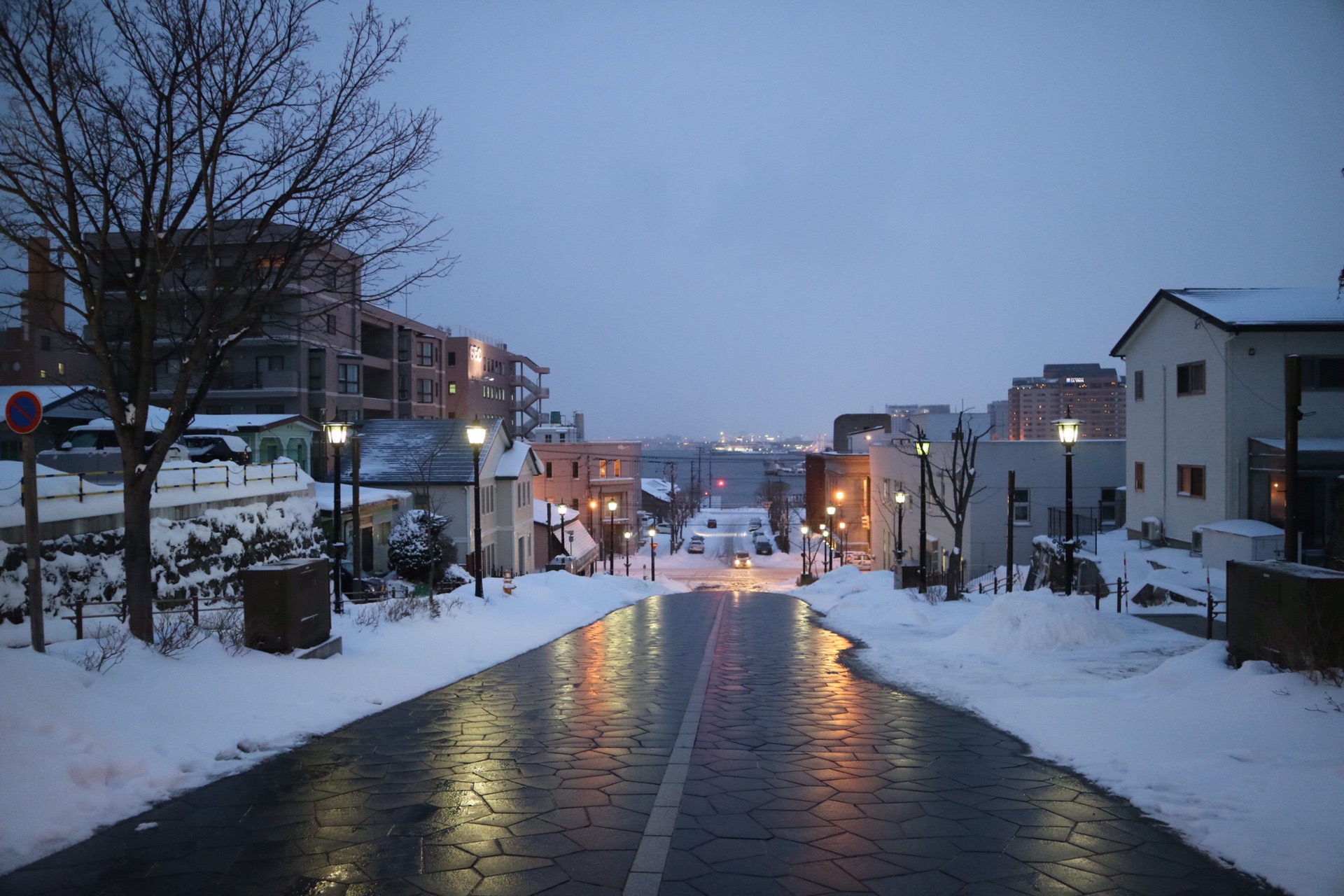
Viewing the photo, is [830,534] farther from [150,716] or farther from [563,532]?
[150,716]

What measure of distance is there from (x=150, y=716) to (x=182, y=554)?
14.1 m

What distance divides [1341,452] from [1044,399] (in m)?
130

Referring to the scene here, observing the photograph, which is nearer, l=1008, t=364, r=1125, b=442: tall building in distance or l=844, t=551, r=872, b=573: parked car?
l=844, t=551, r=872, b=573: parked car

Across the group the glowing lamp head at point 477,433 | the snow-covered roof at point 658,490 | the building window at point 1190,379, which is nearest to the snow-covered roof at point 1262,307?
the building window at point 1190,379

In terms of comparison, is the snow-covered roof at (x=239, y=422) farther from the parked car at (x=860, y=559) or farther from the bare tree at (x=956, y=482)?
the parked car at (x=860, y=559)

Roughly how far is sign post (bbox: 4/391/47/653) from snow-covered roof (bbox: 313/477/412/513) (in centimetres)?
2270

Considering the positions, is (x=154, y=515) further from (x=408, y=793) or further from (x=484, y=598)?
(x=408, y=793)

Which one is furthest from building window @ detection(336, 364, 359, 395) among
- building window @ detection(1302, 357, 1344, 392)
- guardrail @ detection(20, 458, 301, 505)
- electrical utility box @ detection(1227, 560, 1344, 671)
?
electrical utility box @ detection(1227, 560, 1344, 671)

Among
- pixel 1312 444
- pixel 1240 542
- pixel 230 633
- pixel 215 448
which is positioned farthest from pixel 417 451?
pixel 1312 444

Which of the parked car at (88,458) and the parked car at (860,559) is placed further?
the parked car at (860,559)

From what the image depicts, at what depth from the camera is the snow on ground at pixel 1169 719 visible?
5.39 m

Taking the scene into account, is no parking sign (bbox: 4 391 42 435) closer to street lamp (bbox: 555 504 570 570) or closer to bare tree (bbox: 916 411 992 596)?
bare tree (bbox: 916 411 992 596)

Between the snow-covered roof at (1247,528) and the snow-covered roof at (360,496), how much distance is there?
2596 cm

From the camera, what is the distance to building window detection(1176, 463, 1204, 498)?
25.1 metres
